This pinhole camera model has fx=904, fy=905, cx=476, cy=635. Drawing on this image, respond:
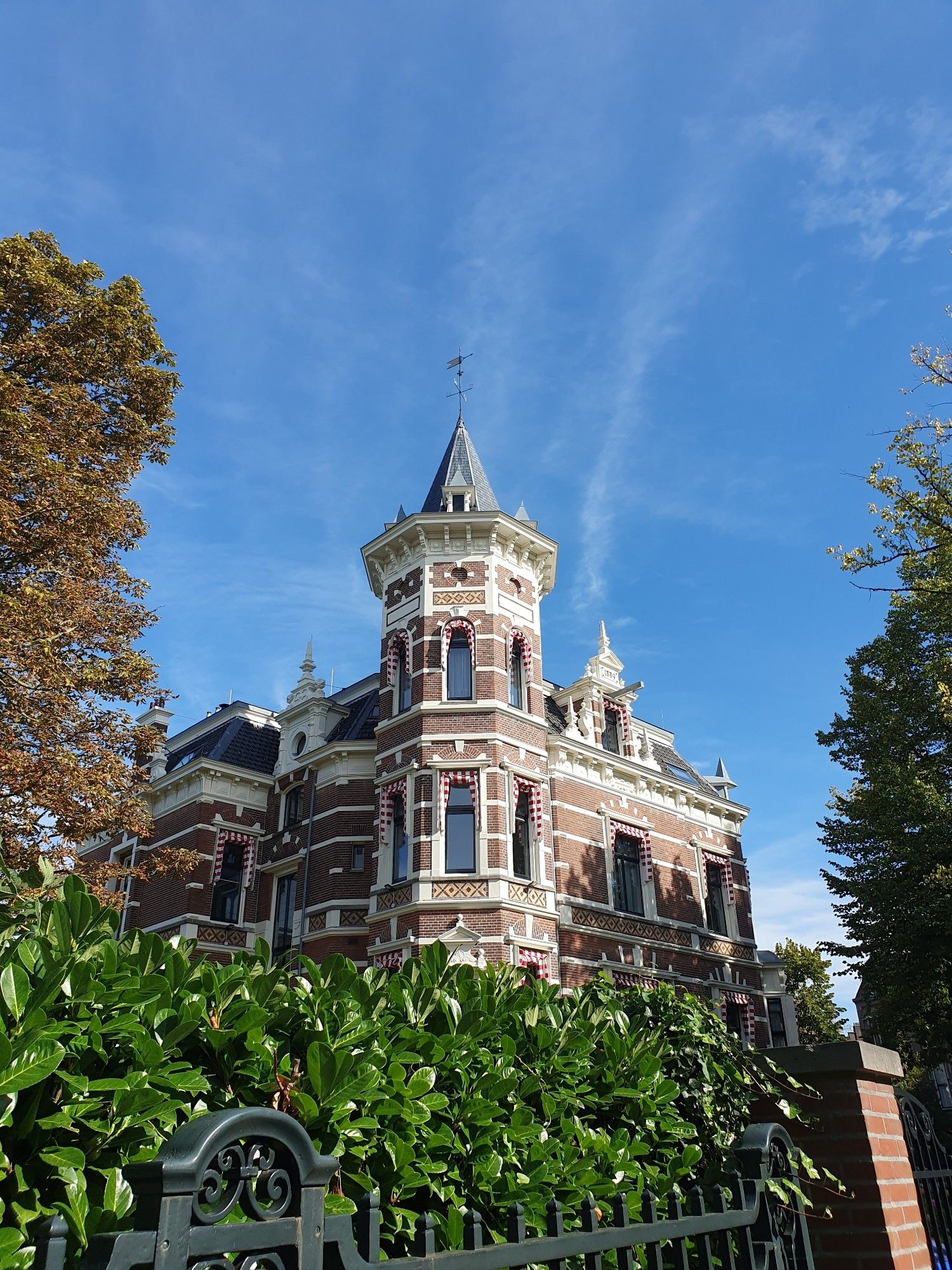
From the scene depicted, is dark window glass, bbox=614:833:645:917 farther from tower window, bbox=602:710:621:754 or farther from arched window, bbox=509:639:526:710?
arched window, bbox=509:639:526:710

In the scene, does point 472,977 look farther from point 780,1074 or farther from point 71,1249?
point 71,1249

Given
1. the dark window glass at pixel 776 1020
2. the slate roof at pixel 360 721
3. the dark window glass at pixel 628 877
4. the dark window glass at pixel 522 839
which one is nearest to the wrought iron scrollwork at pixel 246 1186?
Answer: the dark window glass at pixel 522 839

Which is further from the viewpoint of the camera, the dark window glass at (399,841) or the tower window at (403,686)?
the tower window at (403,686)

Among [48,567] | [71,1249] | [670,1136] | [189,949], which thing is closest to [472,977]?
[670,1136]

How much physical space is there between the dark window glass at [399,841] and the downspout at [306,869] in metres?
2.98

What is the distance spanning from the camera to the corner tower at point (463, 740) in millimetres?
18922

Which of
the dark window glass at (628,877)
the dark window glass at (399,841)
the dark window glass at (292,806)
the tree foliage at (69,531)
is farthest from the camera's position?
the dark window glass at (292,806)

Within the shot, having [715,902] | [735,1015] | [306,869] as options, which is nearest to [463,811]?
[306,869]

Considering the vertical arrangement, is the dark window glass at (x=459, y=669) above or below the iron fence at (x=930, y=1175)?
above

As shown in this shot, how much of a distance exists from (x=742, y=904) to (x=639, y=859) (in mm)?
5142

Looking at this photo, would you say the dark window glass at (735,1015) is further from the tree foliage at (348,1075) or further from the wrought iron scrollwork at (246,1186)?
the wrought iron scrollwork at (246,1186)

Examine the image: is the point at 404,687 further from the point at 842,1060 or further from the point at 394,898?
the point at 842,1060

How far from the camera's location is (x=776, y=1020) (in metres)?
27.2

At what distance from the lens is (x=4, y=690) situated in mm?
12008
